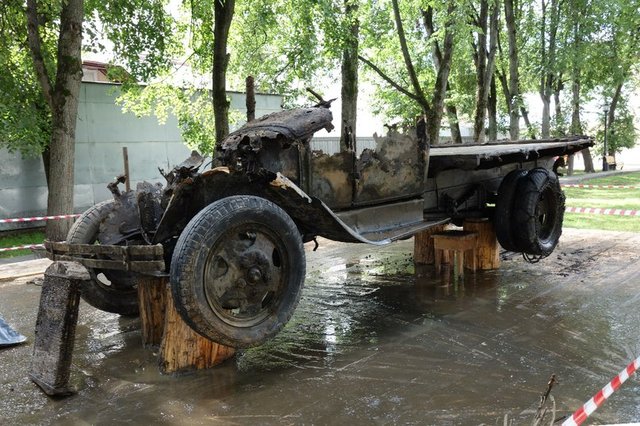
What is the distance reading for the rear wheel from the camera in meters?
5.43

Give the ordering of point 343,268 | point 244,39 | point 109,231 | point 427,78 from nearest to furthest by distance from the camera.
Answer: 1. point 109,231
2. point 343,268
3. point 244,39
4. point 427,78

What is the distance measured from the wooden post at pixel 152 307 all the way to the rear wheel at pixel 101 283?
62 cm

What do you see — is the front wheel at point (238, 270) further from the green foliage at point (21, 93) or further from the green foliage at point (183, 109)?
the green foliage at point (183, 109)

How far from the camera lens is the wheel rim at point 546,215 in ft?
25.6

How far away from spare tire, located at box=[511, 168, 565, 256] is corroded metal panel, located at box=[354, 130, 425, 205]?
1.60m

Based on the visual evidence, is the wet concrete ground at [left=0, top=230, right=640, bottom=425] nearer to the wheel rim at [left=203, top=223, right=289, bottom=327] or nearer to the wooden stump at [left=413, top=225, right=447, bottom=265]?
the wheel rim at [left=203, top=223, right=289, bottom=327]

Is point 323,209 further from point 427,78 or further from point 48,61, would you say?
point 427,78

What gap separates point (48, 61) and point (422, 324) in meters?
10.7

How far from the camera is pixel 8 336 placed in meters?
5.45

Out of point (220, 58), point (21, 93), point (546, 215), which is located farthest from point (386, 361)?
point (21, 93)

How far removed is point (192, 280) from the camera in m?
4.11

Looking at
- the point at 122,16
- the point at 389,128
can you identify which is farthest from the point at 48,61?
the point at 389,128

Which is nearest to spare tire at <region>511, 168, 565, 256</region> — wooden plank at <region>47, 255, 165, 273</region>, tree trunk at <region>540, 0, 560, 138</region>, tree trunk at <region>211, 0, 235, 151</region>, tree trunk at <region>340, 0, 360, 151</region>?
wooden plank at <region>47, 255, 165, 273</region>

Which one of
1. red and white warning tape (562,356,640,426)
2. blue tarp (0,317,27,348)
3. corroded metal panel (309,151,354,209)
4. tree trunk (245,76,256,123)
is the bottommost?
blue tarp (0,317,27,348)
